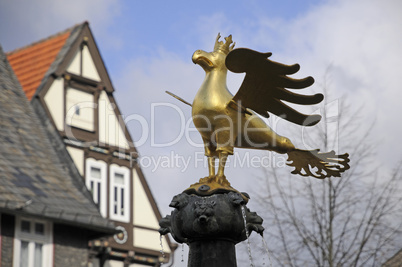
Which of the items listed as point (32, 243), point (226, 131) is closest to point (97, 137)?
point (32, 243)

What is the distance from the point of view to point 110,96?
2455cm

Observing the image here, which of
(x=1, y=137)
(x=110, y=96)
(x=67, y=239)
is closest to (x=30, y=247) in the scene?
(x=67, y=239)

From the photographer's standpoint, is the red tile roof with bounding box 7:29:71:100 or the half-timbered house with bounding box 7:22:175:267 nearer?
the half-timbered house with bounding box 7:22:175:267

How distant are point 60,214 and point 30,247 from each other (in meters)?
1.03

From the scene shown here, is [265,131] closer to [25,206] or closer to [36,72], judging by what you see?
[25,206]

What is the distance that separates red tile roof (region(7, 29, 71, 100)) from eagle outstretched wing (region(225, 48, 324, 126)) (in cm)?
1611

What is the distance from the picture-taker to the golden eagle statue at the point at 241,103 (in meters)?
7.75

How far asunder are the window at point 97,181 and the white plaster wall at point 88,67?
2.50m

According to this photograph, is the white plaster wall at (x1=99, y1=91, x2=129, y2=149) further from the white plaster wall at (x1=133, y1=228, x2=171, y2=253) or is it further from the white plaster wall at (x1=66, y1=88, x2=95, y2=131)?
the white plaster wall at (x1=133, y1=228, x2=171, y2=253)

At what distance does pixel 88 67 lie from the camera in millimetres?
24094

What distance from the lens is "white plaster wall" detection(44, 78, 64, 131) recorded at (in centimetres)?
2278

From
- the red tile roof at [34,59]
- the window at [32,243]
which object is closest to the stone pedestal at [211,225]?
the window at [32,243]

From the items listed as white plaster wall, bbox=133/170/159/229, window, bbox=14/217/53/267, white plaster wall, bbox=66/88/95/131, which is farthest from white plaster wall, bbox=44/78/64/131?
window, bbox=14/217/53/267

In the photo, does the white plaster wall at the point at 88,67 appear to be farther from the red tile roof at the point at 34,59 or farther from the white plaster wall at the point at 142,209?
the white plaster wall at the point at 142,209
